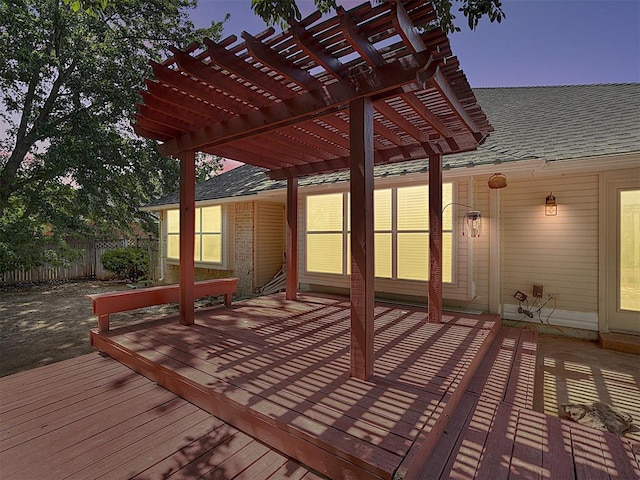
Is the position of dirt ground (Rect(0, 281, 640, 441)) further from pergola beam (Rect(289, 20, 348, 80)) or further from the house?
pergola beam (Rect(289, 20, 348, 80))

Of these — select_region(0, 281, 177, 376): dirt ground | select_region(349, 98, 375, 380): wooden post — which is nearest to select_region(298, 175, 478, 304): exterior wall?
select_region(349, 98, 375, 380): wooden post

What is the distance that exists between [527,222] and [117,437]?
586 cm

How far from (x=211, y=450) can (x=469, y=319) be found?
3826 mm

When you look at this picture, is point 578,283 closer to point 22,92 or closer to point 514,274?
point 514,274

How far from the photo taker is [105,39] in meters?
10.2

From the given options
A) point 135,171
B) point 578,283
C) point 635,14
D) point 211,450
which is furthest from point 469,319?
point 135,171

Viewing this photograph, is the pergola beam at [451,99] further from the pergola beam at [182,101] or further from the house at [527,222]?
the pergola beam at [182,101]

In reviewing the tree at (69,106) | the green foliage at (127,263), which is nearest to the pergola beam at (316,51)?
the tree at (69,106)

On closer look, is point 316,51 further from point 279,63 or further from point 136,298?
point 136,298

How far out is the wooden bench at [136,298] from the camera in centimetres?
384

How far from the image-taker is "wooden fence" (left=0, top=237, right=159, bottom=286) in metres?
11.2

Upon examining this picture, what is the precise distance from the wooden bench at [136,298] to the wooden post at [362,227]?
2.87 metres

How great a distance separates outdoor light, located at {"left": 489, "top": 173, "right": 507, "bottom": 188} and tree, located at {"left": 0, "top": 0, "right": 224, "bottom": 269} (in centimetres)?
1046

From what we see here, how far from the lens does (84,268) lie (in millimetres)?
12758
